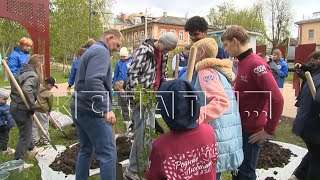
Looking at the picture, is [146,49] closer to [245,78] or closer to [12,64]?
[245,78]

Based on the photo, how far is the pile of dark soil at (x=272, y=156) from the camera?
4.37 m

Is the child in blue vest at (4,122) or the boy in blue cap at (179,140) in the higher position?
the boy in blue cap at (179,140)

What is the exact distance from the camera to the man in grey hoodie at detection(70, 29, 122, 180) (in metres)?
3.12

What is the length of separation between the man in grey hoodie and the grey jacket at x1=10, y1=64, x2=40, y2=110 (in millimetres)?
1322

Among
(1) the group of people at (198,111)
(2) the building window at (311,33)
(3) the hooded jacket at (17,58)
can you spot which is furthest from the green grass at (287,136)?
(2) the building window at (311,33)

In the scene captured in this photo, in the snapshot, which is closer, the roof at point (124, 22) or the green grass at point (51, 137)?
the green grass at point (51, 137)

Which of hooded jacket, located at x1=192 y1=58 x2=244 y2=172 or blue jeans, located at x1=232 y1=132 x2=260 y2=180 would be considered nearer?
hooded jacket, located at x1=192 y1=58 x2=244 y2=172

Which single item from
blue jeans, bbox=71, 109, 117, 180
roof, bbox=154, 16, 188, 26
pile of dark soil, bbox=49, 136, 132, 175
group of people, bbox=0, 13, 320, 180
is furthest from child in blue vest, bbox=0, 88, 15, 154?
roof, bbox=154, 16, 188, 26

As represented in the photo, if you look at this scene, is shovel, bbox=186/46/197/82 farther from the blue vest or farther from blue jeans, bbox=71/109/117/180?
blue jeans, bbox=71/109/117/180

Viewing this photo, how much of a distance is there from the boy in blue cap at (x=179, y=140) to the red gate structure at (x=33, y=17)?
9.98 meters

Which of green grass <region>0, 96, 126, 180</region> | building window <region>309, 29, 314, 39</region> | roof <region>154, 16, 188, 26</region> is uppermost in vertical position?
roof <region>154, 16, 188, 26</region>

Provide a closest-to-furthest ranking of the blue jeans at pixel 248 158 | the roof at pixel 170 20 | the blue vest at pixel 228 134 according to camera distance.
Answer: the blue vest at pixel 228 134 → the blue jeans at pixel 248 158 → the roof at pixel 170 20

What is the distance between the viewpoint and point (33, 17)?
442 inches

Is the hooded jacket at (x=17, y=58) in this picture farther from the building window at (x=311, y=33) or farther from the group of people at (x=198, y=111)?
the building window at (x=311, y=33)
